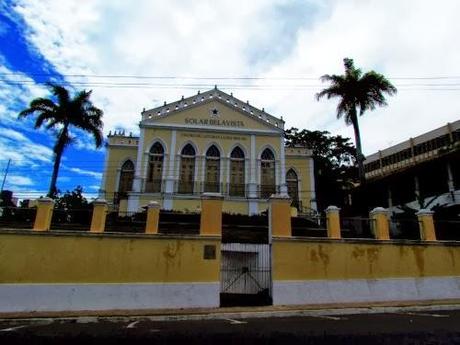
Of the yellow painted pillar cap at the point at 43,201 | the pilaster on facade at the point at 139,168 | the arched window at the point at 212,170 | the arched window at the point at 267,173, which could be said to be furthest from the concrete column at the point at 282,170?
the yellow painted pillar cap at the point at 43,201

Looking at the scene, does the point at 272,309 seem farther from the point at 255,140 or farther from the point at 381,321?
the point at 255,140

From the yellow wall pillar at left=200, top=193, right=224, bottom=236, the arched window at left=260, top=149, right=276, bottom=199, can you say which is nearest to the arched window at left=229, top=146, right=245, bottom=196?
the arched window at left=260, top=149, right=276, bottom=199

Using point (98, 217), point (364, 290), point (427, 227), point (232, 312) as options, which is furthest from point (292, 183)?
point (232, 312)

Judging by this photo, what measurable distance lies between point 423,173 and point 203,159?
1408 cm

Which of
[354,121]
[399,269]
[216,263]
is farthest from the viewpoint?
[354,121]

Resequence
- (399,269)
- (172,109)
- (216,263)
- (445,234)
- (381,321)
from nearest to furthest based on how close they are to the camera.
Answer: (381,321)
(216,263)
(399,269)
(445,234)
(172,109)

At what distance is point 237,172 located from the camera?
83.1ft

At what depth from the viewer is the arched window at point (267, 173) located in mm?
24909

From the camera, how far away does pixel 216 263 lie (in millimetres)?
10859

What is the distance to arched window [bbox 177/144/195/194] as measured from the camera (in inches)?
955

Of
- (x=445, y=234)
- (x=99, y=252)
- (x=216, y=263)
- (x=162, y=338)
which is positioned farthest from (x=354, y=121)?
(x=162, y=338)

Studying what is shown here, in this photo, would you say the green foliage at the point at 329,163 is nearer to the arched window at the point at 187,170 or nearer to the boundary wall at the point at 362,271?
the arched window at the point at 187,170

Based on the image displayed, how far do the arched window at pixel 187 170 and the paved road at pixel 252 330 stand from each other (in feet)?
50.8

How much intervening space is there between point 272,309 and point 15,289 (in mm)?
6860
